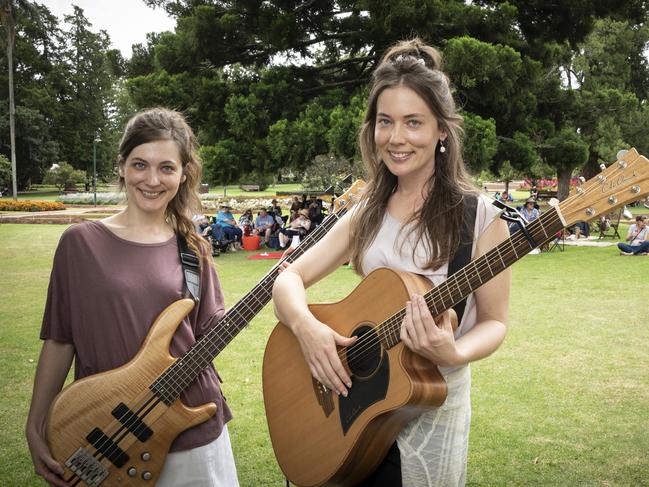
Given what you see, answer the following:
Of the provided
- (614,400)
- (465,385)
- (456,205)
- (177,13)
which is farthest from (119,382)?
(177,13)

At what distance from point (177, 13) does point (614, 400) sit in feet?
68.3

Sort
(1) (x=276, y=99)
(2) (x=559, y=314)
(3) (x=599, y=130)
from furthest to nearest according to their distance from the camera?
(3) (x=599, y=130)
(1) (x=276, y=99)
(2) (x=559, y=314)

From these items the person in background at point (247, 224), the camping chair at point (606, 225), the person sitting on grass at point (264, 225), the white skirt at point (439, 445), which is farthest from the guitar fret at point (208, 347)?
the camping chair at point (606, 225)

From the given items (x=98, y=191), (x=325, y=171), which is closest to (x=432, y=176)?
(x=325, y=171)

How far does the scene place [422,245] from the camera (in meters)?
1.95

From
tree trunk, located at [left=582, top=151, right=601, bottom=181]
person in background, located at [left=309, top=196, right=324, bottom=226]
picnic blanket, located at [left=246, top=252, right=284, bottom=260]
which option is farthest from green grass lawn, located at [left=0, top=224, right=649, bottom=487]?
tree trunk, located at [left=582, top=151, right=601, bottom=181]

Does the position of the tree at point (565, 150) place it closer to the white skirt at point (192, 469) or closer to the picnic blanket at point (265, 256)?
the picnic blanket at point (265, 256)

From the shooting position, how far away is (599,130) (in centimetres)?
2631

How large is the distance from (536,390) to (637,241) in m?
12.5

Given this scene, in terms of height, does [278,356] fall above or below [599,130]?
below

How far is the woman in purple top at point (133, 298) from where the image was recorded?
89.4 inches

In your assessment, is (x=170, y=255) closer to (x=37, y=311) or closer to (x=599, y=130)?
(x=37, y=311)

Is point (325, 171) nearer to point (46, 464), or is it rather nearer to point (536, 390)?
point (536, 390)

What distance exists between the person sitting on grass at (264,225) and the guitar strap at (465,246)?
17.6 m
